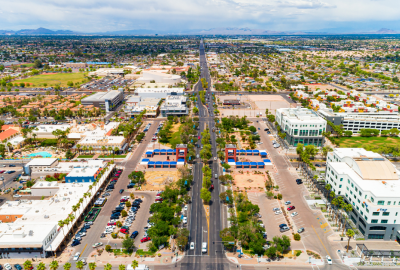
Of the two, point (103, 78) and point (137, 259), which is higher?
point (103, 78)

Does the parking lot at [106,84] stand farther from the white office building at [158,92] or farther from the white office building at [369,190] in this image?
the white office building at [369,190]

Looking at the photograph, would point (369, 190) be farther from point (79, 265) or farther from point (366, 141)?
point (366, 141)

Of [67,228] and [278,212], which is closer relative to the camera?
[67,228]

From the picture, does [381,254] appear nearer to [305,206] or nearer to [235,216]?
[305,206]

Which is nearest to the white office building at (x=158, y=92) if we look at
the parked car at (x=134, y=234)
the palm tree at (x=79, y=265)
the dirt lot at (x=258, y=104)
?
the dirt lot at (x=258, y=104)

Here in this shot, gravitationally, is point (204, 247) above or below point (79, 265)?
below

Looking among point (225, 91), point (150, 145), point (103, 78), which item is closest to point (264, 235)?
point (150, 145)

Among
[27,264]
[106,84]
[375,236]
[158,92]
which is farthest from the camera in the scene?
[106,84]

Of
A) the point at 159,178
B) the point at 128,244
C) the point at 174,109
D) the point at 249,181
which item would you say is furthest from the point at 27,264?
the point at 174,109
